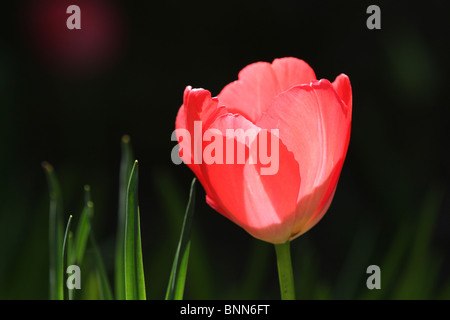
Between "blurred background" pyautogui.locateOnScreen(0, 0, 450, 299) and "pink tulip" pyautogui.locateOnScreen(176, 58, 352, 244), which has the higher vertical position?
"blurred background" pyautogui.locateOnScreen(0, 0, 450, 299)

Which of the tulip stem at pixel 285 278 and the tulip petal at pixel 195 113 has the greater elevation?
the tulip petal at pixel 195 113

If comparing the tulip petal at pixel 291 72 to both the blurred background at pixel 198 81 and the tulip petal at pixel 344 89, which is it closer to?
the tulip petal at pixel 344 89

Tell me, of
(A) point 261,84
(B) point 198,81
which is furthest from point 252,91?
(B) point 198,81

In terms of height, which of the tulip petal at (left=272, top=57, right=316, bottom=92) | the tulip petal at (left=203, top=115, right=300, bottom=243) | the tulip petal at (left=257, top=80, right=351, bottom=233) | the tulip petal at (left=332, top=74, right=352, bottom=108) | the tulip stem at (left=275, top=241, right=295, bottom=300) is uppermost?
the tulip petal at (left=272, top=57, right=316, bottom=92)

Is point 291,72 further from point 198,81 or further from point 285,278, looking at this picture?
point 198,81

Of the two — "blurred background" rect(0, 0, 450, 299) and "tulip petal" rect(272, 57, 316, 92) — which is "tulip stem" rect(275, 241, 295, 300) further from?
"blurred background" rect(0, 0, 450, 299)

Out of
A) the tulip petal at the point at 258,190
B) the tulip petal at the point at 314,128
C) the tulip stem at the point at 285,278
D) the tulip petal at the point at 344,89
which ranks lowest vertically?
the tulip stem at the point at 285,278

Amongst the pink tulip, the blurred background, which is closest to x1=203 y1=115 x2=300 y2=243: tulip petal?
the pink tulip

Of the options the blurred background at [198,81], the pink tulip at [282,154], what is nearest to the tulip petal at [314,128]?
the pink tulip at [282,154]
